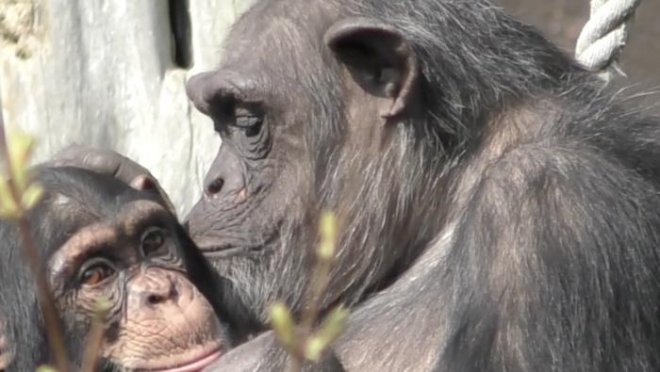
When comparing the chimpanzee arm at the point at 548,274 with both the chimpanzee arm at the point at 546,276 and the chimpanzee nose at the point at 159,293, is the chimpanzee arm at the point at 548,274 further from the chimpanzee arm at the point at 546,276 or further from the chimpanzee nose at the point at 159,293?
the chimpanzee nose at the point at 159,293

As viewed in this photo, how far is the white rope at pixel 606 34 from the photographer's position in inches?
160

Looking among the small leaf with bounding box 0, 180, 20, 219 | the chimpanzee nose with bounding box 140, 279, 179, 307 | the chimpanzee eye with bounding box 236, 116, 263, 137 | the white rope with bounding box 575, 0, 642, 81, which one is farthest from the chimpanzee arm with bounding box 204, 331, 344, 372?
the small leaf with bounding box 0, 180, 20, 219

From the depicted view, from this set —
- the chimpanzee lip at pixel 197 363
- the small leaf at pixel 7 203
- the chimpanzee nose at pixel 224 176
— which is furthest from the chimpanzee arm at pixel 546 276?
the small leaf at pixel 7 203

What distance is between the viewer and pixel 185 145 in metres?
4.36

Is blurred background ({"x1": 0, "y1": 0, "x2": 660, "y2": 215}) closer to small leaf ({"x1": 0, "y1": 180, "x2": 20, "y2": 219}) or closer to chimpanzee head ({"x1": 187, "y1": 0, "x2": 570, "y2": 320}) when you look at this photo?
chimpanzee head ({"x1": 187, "y1": 0, "x2": 570, "y2": 320})

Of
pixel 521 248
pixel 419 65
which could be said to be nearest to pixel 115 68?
pixel 419 65

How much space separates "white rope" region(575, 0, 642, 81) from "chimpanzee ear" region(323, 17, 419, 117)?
2.58 feet

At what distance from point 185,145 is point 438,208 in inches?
45.4

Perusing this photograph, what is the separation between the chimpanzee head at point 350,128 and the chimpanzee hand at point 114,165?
256 millimetres

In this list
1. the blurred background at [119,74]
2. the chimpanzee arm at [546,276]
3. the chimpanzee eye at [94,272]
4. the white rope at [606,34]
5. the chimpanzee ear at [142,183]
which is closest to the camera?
the chimpanzee arm at [546,276]

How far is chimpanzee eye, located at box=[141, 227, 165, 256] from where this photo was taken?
3.70 metres

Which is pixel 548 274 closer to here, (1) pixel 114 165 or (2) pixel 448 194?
(2) pixel 448 194

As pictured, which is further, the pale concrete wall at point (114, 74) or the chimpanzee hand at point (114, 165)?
the pale concrete wall at point (114, 74)

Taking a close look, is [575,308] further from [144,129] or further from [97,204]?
[144,129]
